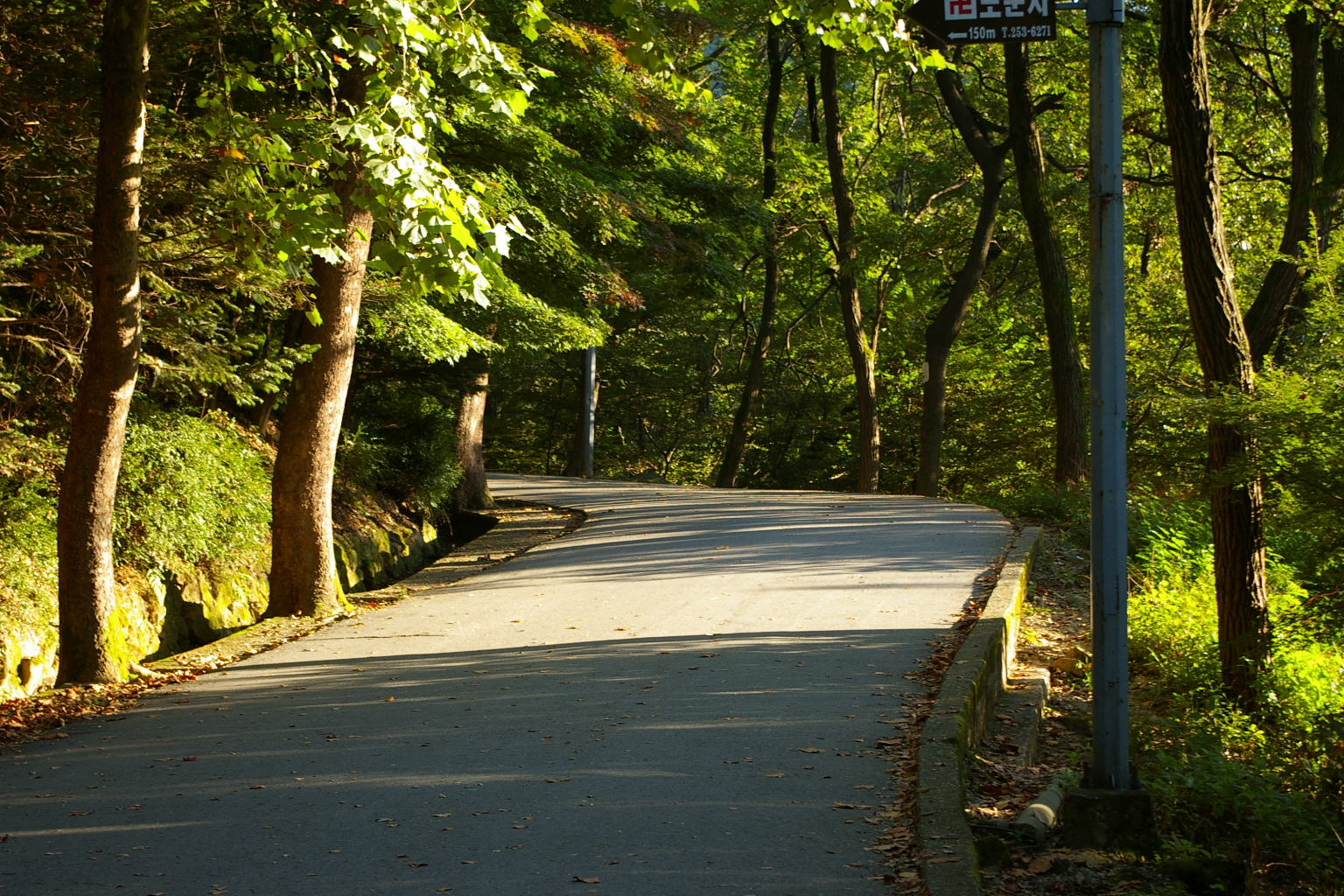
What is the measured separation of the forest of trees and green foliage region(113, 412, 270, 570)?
49mm

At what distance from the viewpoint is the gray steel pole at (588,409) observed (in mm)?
31186

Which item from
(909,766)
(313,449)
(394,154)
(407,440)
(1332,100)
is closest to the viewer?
(909,766)

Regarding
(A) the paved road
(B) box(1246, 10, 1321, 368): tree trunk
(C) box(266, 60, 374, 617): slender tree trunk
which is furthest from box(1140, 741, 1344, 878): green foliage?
(B) box(1246, 10, 1321, 368): tree trunk

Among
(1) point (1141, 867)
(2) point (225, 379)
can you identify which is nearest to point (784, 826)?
(1) point (1141, 867)

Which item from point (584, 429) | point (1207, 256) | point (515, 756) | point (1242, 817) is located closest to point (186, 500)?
point (515, 756)

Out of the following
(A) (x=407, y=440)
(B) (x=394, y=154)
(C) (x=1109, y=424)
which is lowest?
(A) (x=407, y=440)

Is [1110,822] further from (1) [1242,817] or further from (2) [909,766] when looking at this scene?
(1) [1242,817]

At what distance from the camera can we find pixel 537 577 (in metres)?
12.9

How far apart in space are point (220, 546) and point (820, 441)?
28.5 meters

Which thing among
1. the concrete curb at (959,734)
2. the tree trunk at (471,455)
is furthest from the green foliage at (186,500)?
the concrete curb at (959,734)

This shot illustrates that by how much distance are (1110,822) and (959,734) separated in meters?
1.14

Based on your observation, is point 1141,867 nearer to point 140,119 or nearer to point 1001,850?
point 1001,850

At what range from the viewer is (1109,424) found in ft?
16.9

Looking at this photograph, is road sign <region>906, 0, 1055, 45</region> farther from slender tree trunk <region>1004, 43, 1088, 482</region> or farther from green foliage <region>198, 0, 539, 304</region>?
slender tree trunk <region>1004, 43, 1088, 482</region>
